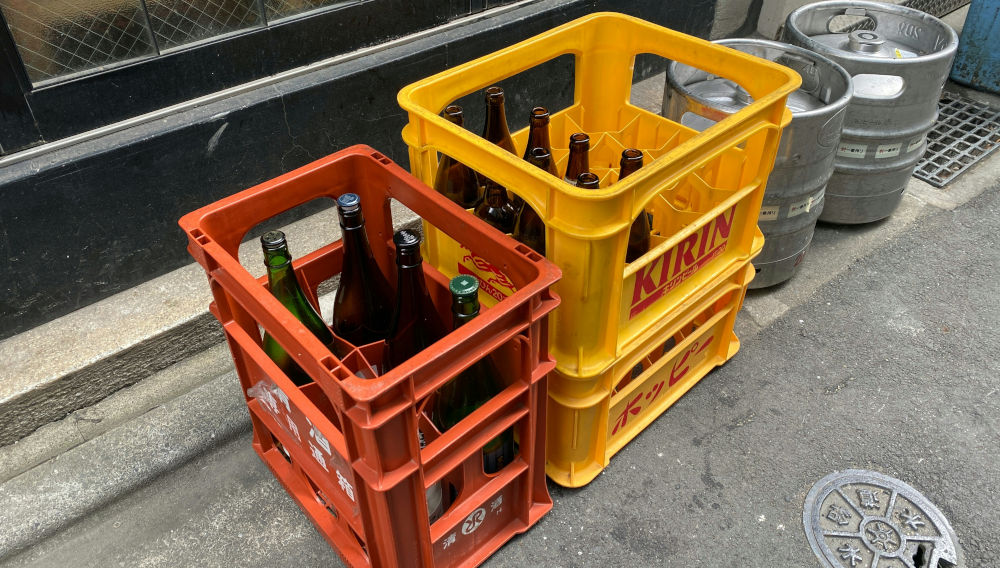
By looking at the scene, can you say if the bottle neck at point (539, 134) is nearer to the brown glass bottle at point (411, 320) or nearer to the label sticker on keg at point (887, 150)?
the brown glass bottle at point (411, 320)

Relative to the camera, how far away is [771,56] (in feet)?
9.16

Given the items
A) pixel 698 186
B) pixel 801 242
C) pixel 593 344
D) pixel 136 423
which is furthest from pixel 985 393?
pixel 136 423

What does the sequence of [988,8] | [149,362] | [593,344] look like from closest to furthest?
[593,344] < [149,362] < [988,8]

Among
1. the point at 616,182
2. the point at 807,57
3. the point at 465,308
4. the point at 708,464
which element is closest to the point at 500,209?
the point at 616,182

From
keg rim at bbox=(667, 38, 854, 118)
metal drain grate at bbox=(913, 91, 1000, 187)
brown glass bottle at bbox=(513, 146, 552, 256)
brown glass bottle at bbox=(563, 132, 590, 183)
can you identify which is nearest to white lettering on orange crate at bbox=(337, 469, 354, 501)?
brown glass bottle at bbox=(513, 146, 552, 256)

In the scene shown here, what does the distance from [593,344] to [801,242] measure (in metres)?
1.47

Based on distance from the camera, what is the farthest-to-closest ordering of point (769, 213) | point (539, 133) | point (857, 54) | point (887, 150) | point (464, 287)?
point (887, 150), point (857, 54), point (769, 213), point (539, 133), point (464, 287)

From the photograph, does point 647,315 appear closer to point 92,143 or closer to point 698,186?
point 698,186

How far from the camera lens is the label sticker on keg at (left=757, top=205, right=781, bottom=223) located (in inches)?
106

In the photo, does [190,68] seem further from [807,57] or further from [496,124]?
[807,57]

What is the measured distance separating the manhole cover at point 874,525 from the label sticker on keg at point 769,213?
0.98m

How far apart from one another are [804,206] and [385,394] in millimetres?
2036

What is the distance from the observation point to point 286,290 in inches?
71.0

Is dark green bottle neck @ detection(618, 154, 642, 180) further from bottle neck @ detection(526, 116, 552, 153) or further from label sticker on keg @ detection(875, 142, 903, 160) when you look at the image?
label sticker on keg @ detection(875, 142, 903, 160)
